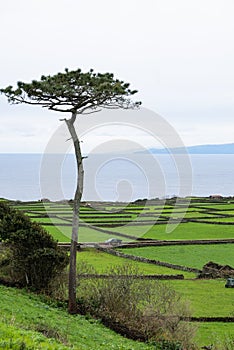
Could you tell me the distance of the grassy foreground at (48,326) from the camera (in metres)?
14.8

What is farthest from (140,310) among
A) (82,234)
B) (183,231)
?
(183,231)

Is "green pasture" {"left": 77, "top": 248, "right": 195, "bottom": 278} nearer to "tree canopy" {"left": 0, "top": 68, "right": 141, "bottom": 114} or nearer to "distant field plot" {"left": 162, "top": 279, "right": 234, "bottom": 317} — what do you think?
"distant field plot" {"left": 162, "top": 279, "right": 234, "bottom": 317}

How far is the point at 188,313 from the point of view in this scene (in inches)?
1011

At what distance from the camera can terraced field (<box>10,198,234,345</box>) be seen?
114 ft

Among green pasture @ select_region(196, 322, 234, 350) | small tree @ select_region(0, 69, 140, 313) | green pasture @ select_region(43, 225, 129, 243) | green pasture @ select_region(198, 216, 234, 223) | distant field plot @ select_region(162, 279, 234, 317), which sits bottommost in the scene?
green pasture @ select_region(196, 322, 234, 350)

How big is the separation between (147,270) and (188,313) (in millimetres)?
18865

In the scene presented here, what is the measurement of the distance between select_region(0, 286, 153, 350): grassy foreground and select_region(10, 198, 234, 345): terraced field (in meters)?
5.59

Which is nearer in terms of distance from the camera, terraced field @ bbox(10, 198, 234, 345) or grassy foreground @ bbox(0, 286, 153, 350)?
grassy foreground @ bbox(0, 286, 153, 350)

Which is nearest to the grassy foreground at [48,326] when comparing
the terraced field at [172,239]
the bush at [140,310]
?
the bush at [140,310]

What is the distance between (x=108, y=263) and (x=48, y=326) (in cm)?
2688

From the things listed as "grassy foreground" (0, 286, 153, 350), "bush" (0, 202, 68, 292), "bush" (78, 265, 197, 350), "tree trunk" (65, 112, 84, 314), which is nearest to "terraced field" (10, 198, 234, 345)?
"bush" (78, 265, 197, 350)

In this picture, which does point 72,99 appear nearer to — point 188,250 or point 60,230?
point 188,250

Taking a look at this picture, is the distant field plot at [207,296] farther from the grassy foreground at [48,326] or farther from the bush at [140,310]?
the grassy foreground at [48,326]

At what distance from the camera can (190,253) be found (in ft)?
177
